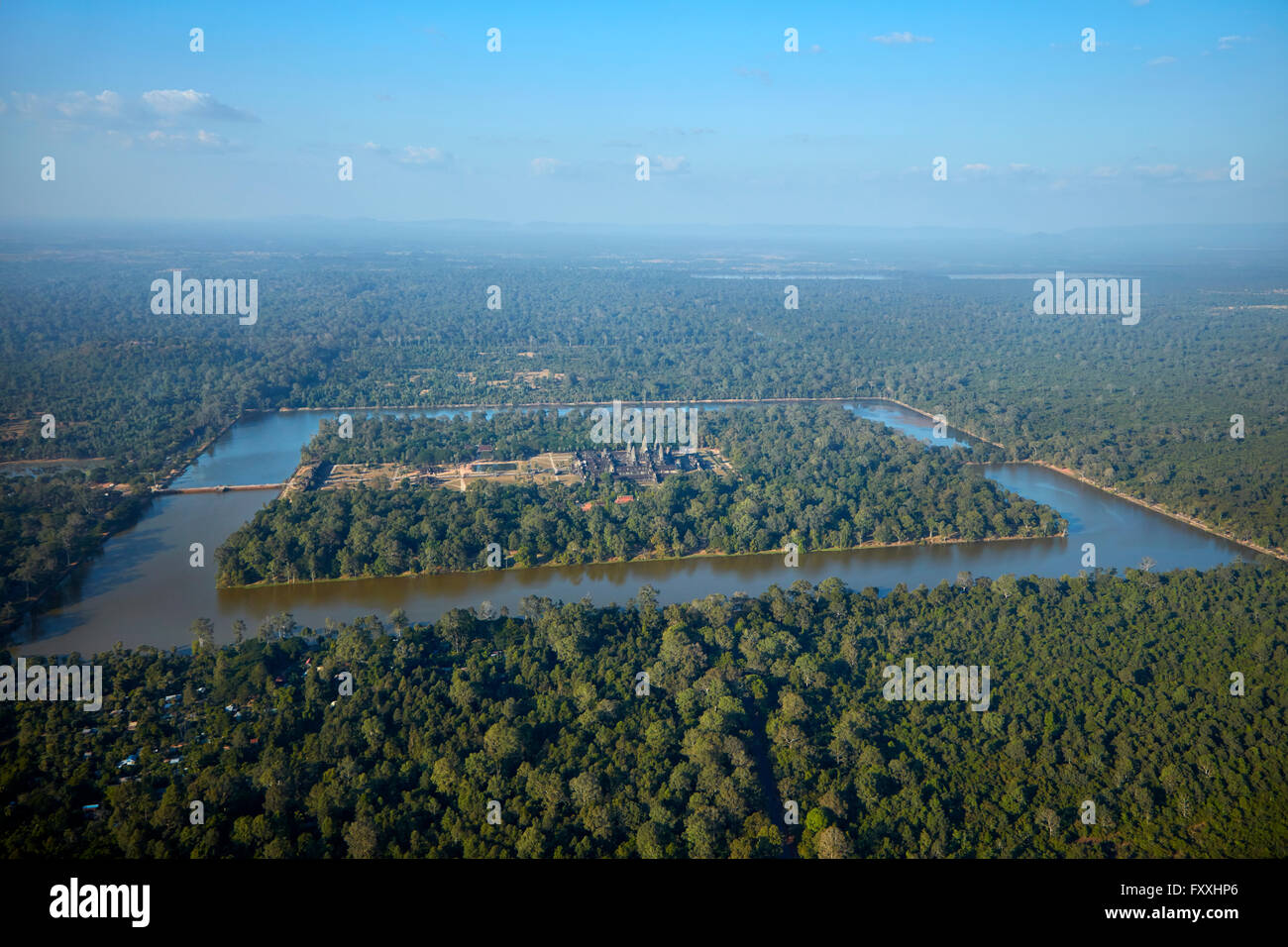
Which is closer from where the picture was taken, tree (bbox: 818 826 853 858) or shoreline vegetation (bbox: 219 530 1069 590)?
tree (bbox: 818 826 853 858)

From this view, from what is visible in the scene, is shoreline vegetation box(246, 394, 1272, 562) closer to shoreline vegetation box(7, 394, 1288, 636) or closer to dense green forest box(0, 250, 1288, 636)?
shoreline vegetation box(7, 394, 1288, 636)

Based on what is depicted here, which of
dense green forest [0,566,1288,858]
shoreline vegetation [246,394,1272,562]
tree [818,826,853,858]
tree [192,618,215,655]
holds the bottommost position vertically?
tree [818,826,853,858]

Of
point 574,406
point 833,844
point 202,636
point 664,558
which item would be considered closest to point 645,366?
point 574,406

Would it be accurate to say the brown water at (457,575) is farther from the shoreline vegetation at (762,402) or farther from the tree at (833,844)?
the tree at (833,844)

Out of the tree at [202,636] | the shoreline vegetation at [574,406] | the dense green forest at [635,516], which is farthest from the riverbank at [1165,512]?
the tree at [202,636]

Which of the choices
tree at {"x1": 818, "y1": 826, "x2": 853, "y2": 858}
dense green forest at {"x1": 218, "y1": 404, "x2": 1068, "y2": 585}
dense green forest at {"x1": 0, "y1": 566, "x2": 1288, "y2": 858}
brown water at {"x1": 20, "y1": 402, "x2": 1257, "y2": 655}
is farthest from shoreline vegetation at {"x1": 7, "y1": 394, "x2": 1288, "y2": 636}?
tree at {"x1": 818, "y1": 826, "x2": 853, "y2": 858}

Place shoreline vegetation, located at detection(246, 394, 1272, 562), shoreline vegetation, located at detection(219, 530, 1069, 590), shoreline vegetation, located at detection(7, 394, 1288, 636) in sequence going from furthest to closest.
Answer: shoreline vegetation, located at detection(246, 394, 1272, 562)
shoreline vegetation, located at detection(7, 394, 1288, 636)
shoreline vegetation, located at detection(219, 530, 1069, 590)

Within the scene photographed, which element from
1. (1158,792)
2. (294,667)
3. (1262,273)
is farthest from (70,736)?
(1262,273)
